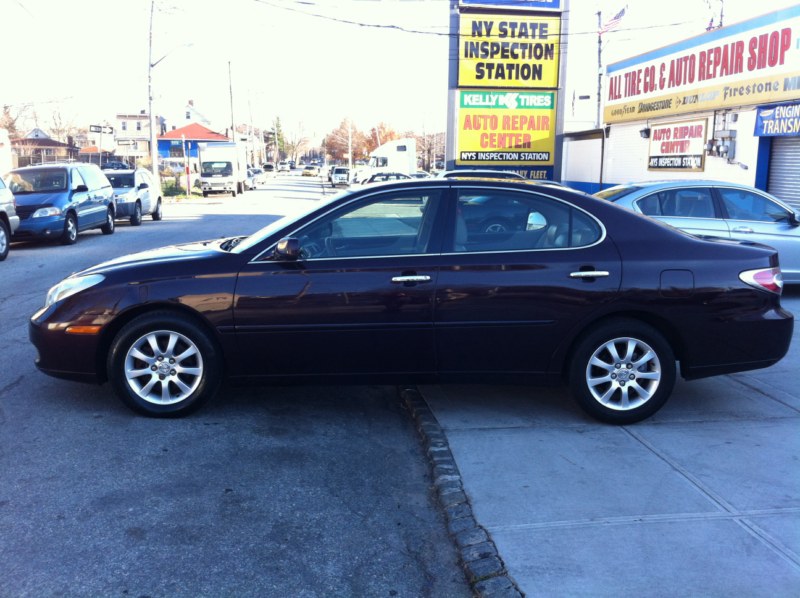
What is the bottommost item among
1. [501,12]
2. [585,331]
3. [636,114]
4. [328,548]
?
[328,548]

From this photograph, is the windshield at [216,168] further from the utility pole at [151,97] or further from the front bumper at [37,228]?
the front bumper at [37,228]

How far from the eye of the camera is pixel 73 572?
3.40 metres

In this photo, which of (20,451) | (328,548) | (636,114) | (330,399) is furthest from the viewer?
(636,114)

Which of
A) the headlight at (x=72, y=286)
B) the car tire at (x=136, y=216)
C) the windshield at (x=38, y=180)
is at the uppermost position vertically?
the windshield at (x=38, y=180)

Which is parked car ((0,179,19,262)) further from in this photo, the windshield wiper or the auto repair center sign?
the auto repair center sign

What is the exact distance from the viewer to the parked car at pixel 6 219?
14.0 meters

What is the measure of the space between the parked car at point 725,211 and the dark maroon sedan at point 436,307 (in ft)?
15.6

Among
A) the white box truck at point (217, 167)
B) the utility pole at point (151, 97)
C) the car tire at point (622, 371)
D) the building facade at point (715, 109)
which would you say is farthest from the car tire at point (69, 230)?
the white box truck at point (217, 167)

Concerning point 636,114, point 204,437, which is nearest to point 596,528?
point 204,437

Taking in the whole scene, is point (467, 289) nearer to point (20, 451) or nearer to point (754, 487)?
point (754, 487)

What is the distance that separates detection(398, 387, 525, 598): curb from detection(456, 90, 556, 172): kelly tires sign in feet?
50.7

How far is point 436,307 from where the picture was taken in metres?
5.11

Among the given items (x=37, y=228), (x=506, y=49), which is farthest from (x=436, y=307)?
(x=506, y=49)

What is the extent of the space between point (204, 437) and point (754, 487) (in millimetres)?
3289
